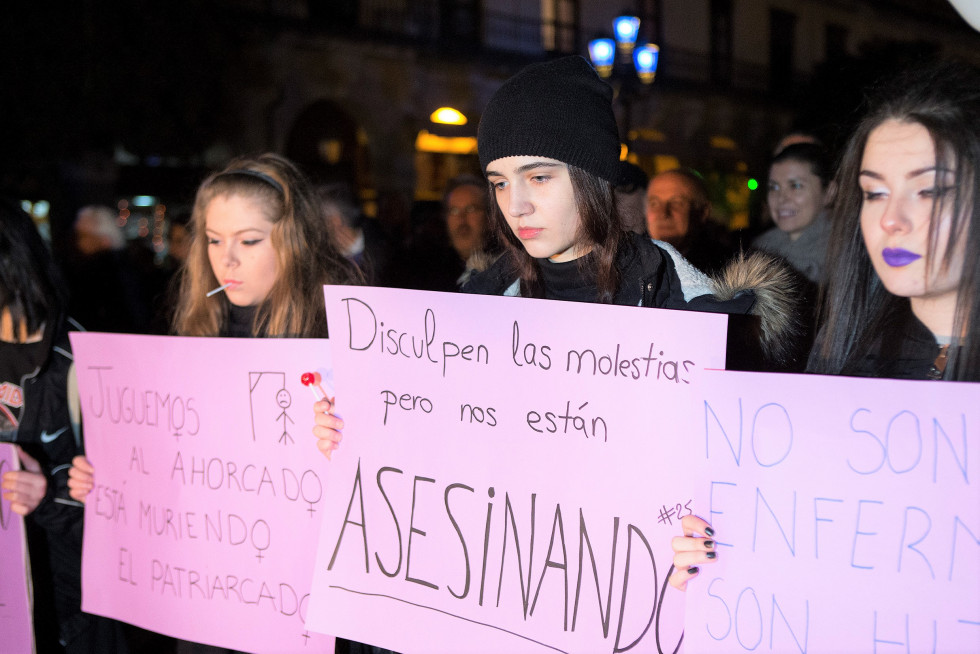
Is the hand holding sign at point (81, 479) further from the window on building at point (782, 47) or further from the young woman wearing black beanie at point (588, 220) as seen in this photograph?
the window on building at point (782, 47)

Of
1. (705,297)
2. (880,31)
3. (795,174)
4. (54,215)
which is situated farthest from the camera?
(880,31)

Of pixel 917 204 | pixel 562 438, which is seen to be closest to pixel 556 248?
pixel 562 438

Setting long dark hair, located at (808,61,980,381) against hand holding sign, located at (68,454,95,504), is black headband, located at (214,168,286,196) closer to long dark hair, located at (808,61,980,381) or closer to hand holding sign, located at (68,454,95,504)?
hand holding sign, located at (68,454,95,504)

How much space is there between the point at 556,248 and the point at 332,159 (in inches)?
456

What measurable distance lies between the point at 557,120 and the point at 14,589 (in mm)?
1890

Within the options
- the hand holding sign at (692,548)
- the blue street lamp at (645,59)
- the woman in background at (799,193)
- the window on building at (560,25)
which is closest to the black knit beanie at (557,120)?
the hand holding sign at (692,548)

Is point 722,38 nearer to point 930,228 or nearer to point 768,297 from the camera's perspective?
point 768,297

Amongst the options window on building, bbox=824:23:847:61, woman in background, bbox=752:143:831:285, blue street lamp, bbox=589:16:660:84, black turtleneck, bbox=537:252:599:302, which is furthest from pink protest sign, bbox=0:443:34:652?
window on building, bbox=824:23:847:61

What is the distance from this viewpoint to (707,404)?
139 centimetres

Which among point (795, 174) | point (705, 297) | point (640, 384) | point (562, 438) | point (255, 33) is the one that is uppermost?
point (255, 33)

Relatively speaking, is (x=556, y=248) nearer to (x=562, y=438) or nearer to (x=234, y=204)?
(x=562, y=438)

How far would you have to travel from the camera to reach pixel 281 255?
85.9 inches

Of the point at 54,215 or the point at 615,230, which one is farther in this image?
the point at 54,215

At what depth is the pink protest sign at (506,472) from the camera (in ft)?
4.75
